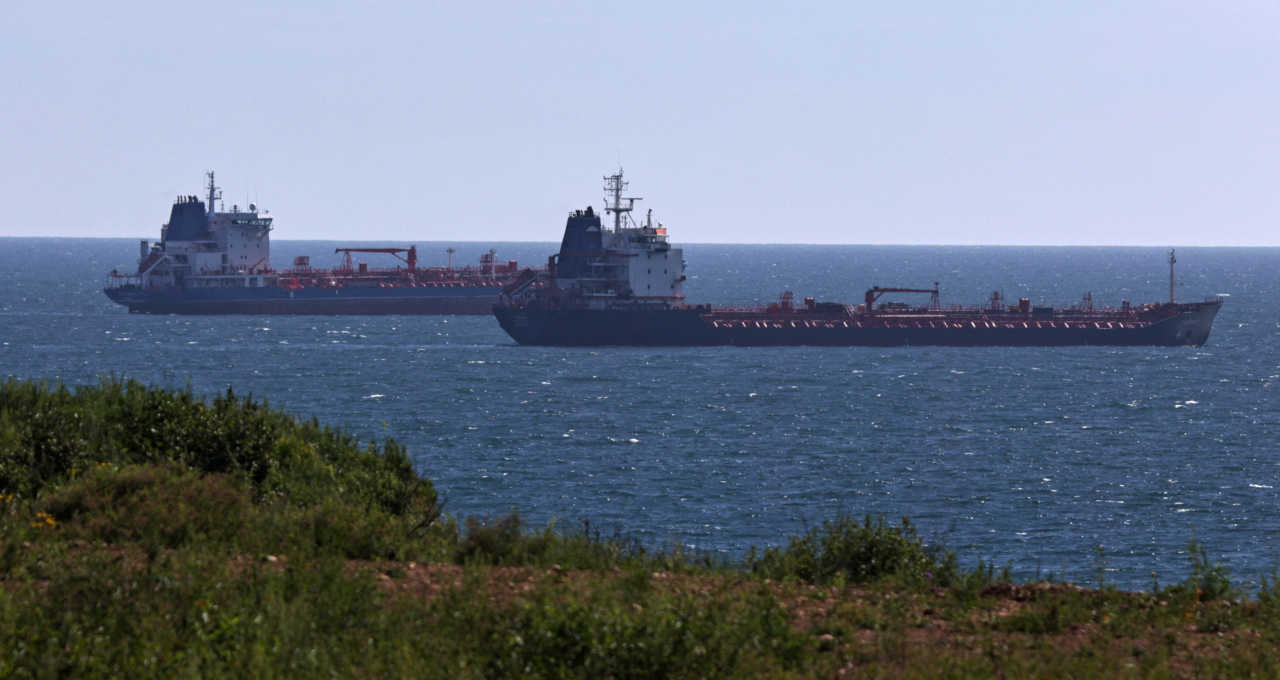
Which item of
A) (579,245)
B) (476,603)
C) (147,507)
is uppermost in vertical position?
(579,245)

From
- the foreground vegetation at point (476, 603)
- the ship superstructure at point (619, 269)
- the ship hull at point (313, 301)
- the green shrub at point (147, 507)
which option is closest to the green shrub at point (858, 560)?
the foreground vegetation at point (476, 603)

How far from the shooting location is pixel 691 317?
93.8 meters

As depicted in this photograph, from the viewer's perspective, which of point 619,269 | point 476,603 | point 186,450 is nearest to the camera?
point 476,603

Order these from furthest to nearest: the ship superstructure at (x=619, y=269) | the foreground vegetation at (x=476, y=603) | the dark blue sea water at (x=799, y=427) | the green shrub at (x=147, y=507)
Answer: the ship superstructure at (x=619, y=269)
the dark blue sea water at (x=799, y=427)
the green shrub at (x=147, y=507)
the foreground vegetation at (x=476, y=603)

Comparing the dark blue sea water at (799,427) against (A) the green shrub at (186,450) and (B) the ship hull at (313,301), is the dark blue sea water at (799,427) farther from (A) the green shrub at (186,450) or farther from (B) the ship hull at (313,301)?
(B) the ship hull at (313,301)

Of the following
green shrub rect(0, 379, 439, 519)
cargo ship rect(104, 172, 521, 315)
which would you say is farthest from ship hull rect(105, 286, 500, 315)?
green shrub rect(0, 379, 439, 519)

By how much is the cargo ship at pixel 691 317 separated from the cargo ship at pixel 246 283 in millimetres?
31294

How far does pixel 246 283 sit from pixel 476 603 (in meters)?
120

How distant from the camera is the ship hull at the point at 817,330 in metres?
93.6

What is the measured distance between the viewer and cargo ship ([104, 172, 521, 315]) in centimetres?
12594

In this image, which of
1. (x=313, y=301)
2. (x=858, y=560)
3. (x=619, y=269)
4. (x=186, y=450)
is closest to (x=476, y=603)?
(x=858, y=560)

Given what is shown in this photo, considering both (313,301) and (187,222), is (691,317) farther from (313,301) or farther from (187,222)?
(187,222)

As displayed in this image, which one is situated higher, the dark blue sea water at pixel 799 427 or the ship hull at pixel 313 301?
the ship hull at pixel 313 301

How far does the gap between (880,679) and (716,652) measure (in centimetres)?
143
